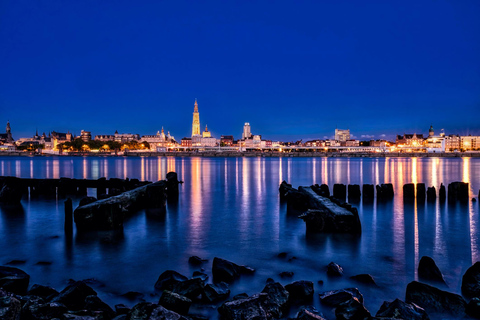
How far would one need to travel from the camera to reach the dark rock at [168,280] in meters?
6.48

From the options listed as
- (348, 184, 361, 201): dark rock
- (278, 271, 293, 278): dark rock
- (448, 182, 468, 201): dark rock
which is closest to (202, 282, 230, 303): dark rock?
(278, 271, 293, 278): dark rock

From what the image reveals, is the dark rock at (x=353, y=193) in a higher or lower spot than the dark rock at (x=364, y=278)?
higher

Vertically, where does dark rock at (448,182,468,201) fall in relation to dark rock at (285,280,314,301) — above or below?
above

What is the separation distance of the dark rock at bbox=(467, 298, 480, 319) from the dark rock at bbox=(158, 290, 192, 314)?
4.24 m

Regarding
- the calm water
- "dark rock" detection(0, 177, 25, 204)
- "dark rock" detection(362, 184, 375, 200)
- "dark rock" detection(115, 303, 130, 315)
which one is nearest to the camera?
"dark rock" detection(115, 303, 130, 315)

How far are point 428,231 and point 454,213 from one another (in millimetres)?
4323

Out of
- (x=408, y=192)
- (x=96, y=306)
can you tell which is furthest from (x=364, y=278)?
(x=408, y=192)

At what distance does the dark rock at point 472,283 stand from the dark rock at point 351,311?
7.61 feet

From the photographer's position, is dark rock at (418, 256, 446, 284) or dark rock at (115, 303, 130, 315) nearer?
dark rock at (115, 303, 130, 315)

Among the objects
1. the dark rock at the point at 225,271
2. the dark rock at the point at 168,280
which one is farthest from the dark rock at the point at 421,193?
the dark rock at the point at 168,280

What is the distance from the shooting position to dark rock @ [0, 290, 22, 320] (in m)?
4.45

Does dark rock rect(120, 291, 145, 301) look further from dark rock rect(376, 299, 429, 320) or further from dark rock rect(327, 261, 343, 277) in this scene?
dark rock rect(376, 299, 429, 320)

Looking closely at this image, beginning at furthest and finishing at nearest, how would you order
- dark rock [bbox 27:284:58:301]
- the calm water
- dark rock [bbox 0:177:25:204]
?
dark rock [bbox 0:177:25:204] → the calm water → dark rock [bbox 27:284:58:301]

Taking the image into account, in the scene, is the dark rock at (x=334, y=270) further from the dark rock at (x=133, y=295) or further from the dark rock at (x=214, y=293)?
the dark rock at (x=133, y=295)
